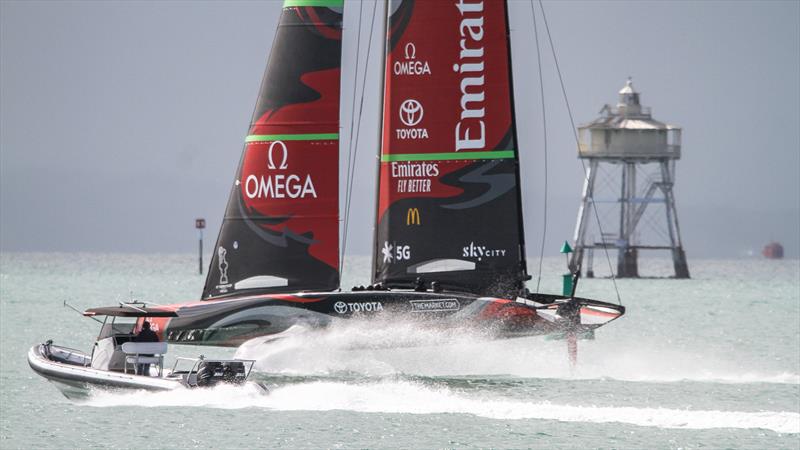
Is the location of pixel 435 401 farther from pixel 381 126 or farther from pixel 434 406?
pixel 381 126

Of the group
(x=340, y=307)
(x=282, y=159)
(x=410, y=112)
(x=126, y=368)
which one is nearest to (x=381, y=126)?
(x=410, y=112)

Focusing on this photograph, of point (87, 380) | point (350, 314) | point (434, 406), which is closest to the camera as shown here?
point (87, 380)

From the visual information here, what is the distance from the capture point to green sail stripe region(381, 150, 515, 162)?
108ft

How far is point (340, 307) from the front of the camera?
30406 mm

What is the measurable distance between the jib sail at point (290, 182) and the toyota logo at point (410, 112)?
146 cm

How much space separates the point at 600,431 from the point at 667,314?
40242mm

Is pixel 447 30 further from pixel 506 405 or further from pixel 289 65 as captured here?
pixel 506 405

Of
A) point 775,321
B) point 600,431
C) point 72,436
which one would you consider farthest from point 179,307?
point 775,321

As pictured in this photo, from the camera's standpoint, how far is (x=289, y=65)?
32.7 m

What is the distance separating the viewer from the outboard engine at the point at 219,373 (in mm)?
26406

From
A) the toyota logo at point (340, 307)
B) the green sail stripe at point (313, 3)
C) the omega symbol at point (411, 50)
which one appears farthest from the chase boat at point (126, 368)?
the omega symbol at point (411, 50)

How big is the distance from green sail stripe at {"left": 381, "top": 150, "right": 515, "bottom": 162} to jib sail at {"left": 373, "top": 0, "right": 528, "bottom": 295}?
0.02 metres

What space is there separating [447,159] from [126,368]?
9.09 meters

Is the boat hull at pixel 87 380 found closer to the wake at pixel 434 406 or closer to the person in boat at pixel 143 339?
the wake at pixel 434 406
